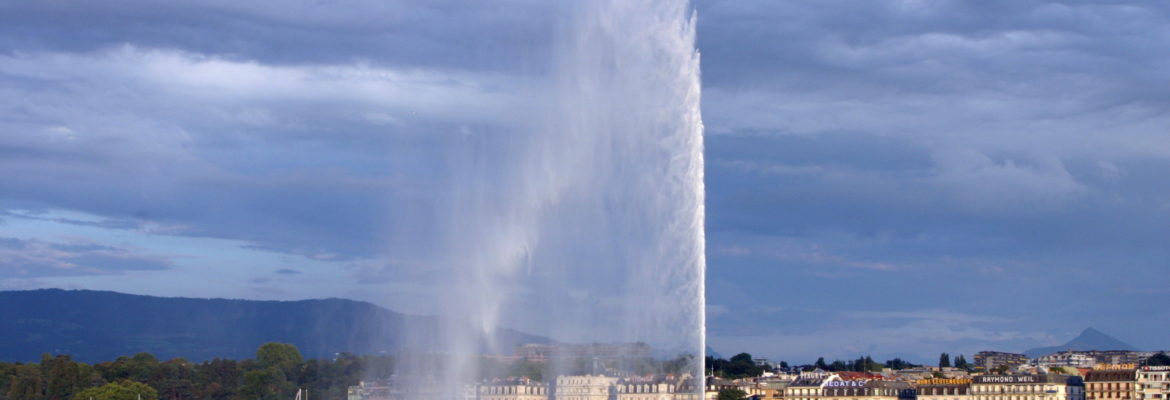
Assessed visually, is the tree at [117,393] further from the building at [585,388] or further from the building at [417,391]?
the building at [585,388]

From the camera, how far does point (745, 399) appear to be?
113688 mm

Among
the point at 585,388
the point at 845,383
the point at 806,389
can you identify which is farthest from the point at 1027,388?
the point at 585,388

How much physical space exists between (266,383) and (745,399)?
39627mm

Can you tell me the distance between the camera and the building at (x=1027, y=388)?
110 metres

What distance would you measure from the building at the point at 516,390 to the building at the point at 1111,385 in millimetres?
41540

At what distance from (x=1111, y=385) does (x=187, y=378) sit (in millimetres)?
80609

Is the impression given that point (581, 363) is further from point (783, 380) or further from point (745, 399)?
point (783, 380)

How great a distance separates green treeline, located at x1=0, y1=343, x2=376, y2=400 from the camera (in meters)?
113

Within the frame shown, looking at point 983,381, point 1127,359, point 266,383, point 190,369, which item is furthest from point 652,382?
point 1127,359

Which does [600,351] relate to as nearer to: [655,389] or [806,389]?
[655,389]

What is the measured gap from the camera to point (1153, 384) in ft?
341

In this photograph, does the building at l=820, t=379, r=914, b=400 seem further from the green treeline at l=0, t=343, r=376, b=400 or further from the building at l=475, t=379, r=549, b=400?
the green treeline at l=0, t=343, r=376, b=400

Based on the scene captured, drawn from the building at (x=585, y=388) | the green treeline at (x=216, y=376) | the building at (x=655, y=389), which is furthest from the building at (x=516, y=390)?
the building at (x=655, y=389)

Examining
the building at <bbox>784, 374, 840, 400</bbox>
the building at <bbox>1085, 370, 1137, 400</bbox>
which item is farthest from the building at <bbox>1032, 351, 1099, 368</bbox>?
the building at <bbox>784, 374, 840, 400</bbox>
